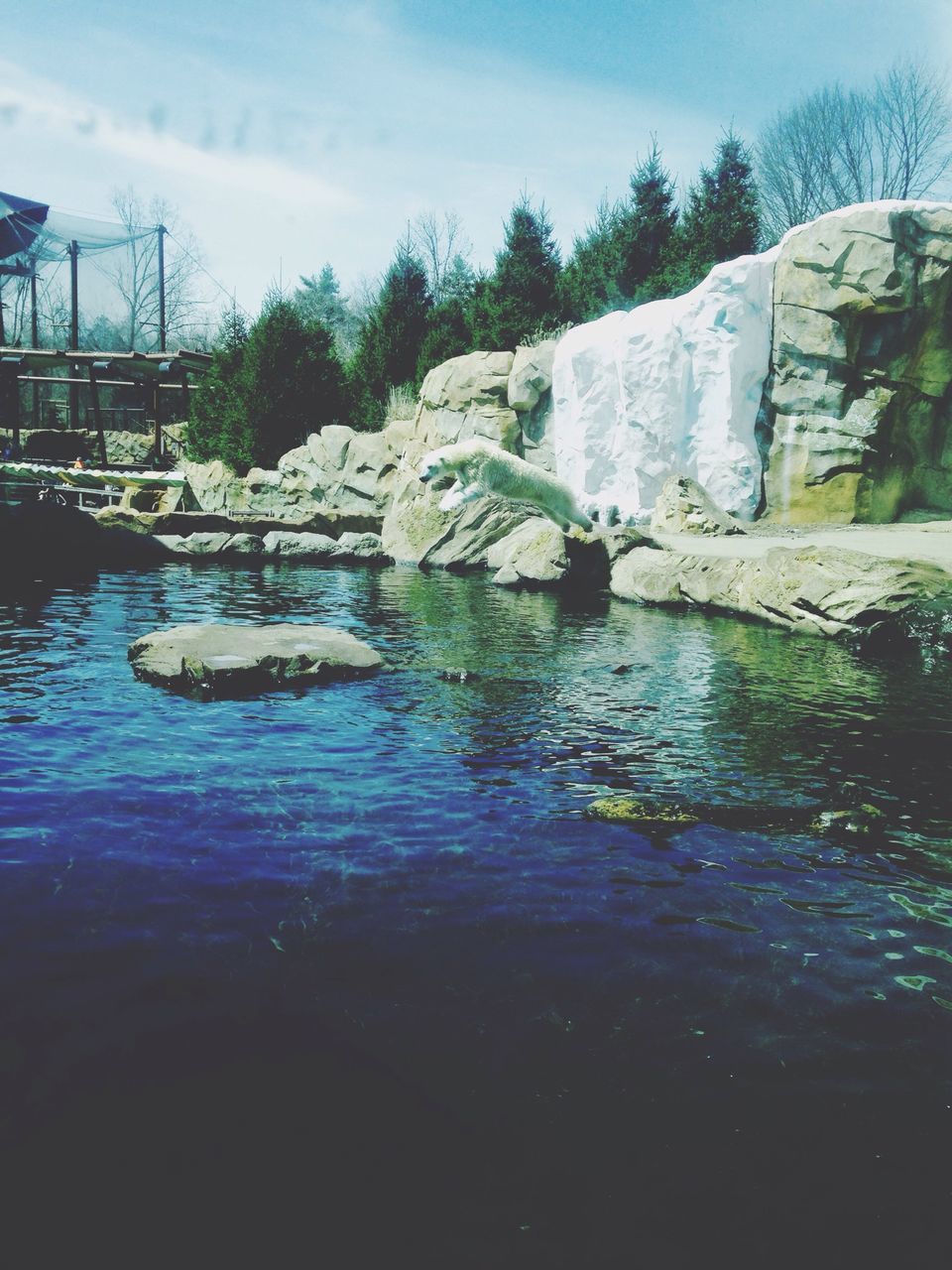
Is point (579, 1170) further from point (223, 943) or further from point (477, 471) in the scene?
point (477, 471)

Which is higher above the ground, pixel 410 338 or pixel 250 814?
pixel 410 338

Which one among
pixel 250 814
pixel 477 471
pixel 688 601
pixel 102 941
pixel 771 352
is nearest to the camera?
pixel 102 941

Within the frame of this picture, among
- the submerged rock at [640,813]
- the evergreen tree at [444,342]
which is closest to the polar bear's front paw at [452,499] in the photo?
the submerged rock at [640,813]

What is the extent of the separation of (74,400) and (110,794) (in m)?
29.5

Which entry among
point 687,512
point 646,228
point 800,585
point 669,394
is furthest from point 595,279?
point 800,585

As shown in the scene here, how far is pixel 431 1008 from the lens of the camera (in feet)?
9.61

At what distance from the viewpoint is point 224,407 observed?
28.4 m

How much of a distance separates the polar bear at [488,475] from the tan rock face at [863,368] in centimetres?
581

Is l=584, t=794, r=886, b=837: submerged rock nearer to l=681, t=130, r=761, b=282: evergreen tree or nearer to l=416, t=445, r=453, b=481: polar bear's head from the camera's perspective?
l=416, t=445, r=453, b=481: polar bear's head

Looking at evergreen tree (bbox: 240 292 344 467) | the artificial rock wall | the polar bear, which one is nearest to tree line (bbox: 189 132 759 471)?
evergreen tree (bbox: 240 292 344 467)

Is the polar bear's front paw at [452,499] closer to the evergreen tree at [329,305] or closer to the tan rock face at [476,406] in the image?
the tan rock face at [476,406]

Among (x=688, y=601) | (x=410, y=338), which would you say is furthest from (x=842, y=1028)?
(x=410, y=338)

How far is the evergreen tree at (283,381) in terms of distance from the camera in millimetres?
27188

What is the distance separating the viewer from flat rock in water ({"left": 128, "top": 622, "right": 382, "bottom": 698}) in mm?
6914
